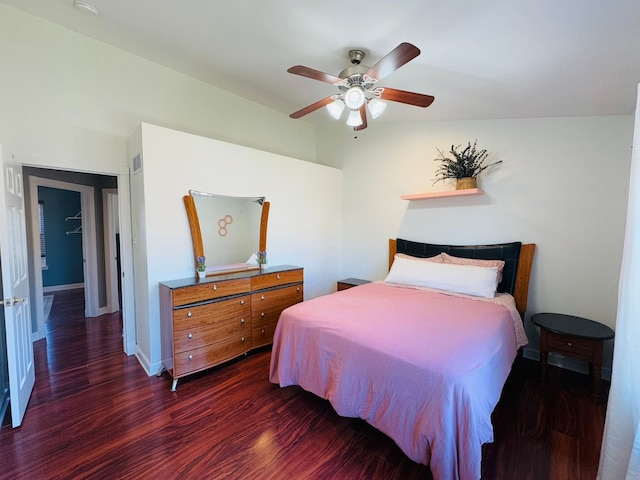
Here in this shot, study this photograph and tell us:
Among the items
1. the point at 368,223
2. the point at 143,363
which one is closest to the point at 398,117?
the point at 368,223

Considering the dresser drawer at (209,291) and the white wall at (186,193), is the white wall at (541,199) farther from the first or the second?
the dresser drawer at (209,291)

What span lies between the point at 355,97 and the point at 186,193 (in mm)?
1833

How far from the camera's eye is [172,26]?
2.31 m

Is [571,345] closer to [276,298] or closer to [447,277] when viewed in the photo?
[447,277]

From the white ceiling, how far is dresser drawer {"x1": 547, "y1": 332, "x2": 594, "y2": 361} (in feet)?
6.44

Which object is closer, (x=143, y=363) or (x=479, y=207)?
(x=143, y=363)

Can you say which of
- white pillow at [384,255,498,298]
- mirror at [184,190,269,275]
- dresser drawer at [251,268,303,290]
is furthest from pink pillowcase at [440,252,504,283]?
mirror at [184,190,269,275]

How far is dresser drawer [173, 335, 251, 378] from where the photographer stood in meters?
2.44

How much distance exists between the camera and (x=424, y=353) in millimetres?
1602

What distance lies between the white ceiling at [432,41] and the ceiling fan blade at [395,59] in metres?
0.31

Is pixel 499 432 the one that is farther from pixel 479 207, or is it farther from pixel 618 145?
pixel 618 145

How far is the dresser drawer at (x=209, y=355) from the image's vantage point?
8.01 ft

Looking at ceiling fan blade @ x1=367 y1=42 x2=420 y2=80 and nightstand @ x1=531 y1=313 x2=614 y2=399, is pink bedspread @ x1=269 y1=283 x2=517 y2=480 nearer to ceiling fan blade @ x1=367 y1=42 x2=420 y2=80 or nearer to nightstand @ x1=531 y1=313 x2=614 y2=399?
nightstand @ x1=531 y1=313 x2=614 y2=399

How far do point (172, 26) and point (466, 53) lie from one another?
231 cm
